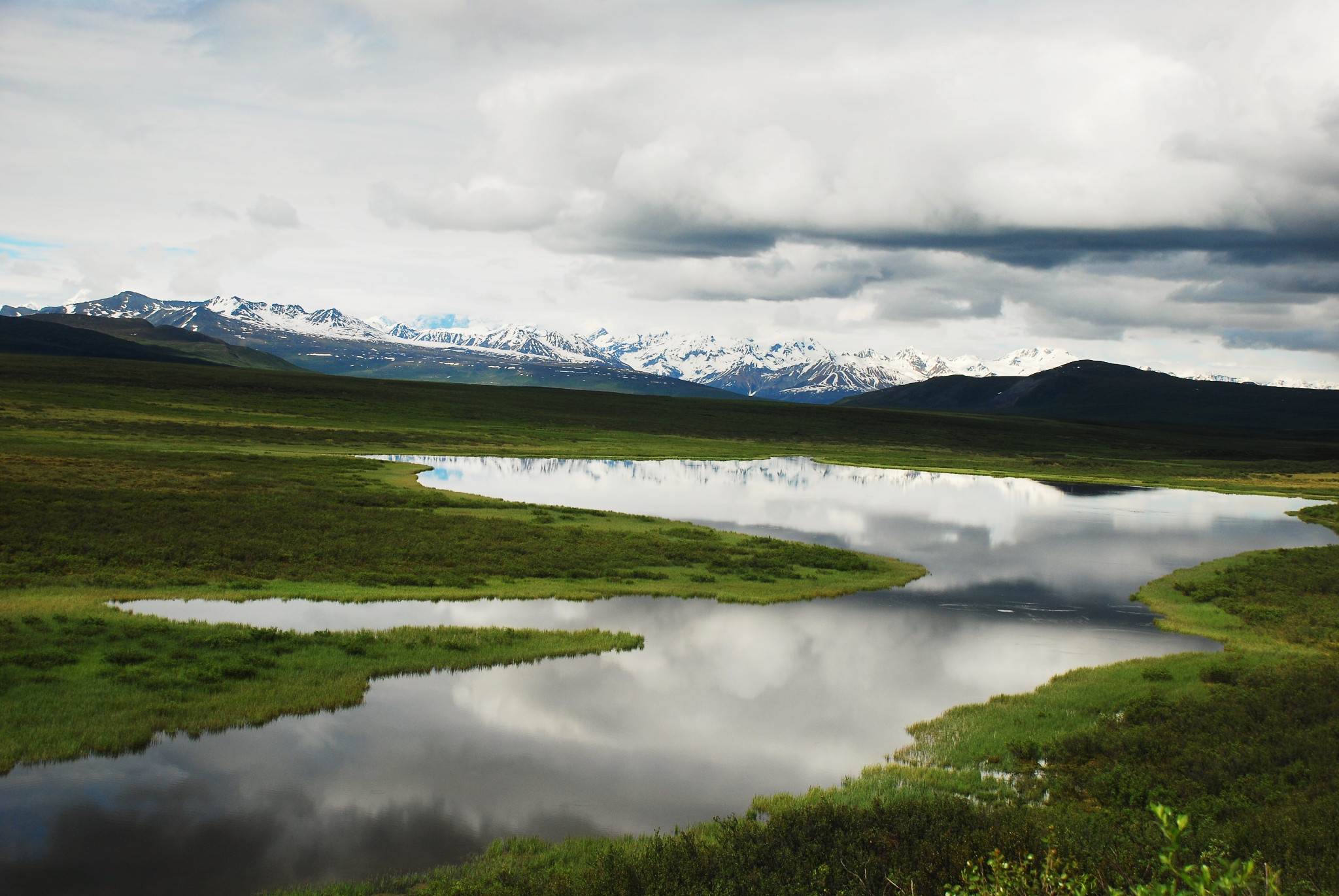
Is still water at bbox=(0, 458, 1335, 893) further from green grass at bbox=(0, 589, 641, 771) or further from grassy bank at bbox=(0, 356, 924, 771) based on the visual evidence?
grassy bank at bbox=(0, 356, 924, 771)

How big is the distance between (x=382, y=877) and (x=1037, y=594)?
32.7m

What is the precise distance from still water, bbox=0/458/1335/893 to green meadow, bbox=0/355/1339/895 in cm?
111

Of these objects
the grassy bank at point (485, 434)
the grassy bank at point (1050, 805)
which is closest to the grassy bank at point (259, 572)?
the grassy bank at point (1050, 805)

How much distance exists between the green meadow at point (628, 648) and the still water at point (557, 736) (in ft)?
3.65

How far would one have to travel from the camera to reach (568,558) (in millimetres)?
40344

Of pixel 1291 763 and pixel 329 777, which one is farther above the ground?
pixel 1291 763

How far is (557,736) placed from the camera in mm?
19234

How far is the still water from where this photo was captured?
549 inches

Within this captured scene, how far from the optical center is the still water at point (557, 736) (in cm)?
1395

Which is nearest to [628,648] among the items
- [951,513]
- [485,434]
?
[951,513]

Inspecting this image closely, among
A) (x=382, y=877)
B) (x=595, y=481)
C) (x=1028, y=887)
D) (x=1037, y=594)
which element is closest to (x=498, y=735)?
(x=382, y=877)

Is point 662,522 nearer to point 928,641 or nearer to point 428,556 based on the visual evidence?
point 428,556

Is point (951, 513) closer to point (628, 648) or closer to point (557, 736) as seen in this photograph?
point (628, 648)

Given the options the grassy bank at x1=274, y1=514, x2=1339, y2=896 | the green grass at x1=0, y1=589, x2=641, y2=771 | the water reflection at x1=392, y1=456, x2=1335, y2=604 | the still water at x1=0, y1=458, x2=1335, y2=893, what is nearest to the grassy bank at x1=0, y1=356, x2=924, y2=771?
the green grass at x1=0, y1=589, x2=641, y2=771
